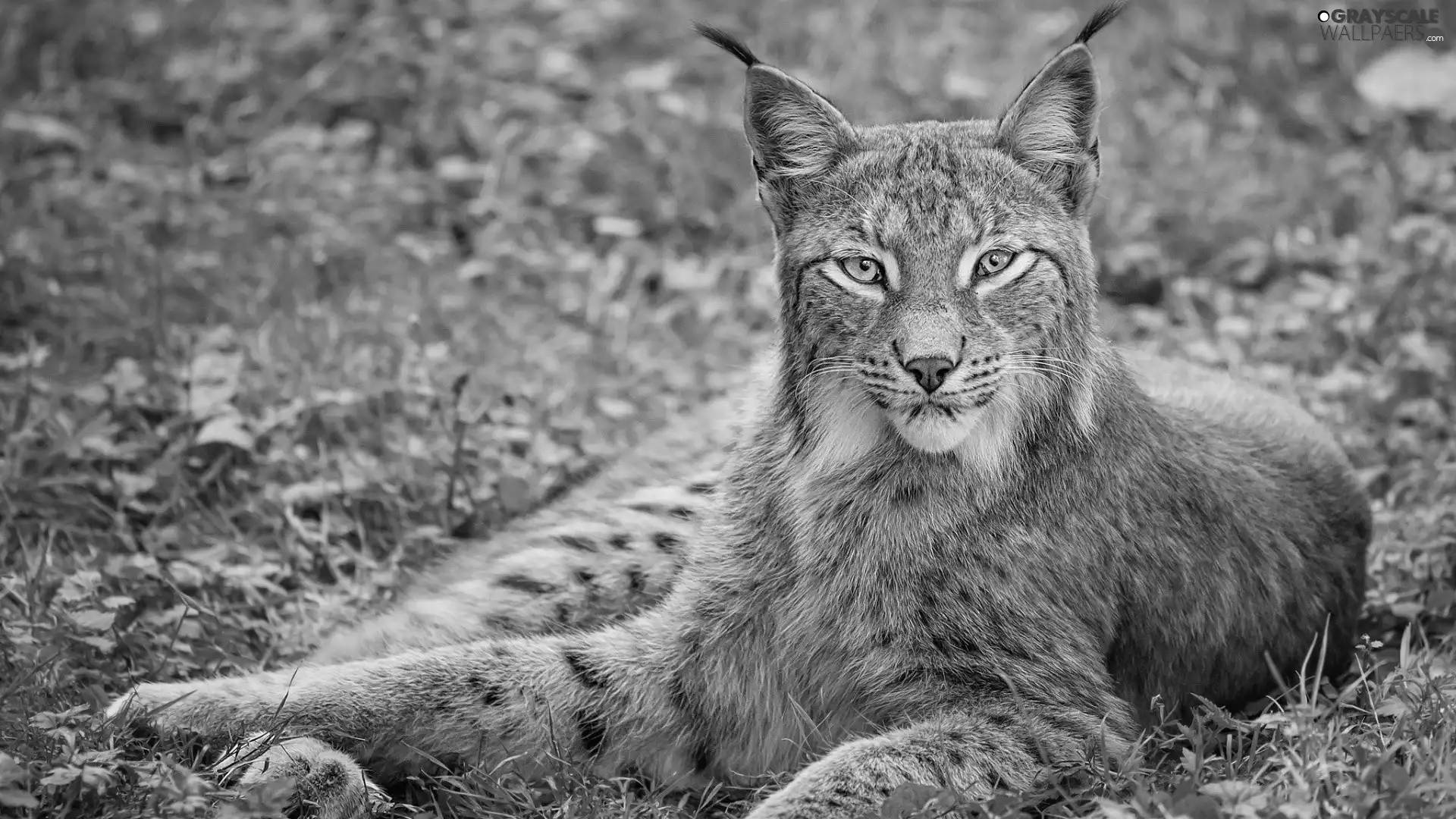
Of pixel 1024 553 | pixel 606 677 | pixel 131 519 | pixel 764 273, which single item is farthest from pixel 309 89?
pixel 1024 553

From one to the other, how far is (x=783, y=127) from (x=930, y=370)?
1035mm

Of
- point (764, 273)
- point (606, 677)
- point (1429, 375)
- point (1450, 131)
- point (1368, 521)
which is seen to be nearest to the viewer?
point (606, 677)

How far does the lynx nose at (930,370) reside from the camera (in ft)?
13.6

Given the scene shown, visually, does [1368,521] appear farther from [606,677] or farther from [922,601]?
[606,677]

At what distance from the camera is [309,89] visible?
29.3 feet

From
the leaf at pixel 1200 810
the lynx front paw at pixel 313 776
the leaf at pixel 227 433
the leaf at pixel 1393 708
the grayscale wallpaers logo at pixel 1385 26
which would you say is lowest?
the lynx front paw at pixel 313 776

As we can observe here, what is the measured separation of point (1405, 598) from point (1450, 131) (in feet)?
14.7

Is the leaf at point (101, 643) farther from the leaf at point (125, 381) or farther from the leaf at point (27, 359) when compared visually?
the leaf at point (27, 359)

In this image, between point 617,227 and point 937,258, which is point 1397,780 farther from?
point 617,227

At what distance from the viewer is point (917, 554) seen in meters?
4.46

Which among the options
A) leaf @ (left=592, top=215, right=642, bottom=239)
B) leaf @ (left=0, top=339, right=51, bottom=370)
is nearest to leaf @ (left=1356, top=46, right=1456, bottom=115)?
leaf @ (left=592, top=215, right=642, bottom=239)

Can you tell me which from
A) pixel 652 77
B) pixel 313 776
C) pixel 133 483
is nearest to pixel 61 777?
pixel 313 776

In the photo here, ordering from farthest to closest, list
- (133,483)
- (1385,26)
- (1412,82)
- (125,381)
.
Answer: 1. (1385,26)
2. (1412,82)
3. (125,381)
4. (133,483)

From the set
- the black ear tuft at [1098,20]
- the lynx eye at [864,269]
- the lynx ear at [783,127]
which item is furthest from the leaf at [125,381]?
the black ear tuft at [1098,20]
